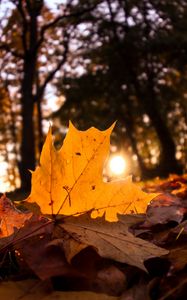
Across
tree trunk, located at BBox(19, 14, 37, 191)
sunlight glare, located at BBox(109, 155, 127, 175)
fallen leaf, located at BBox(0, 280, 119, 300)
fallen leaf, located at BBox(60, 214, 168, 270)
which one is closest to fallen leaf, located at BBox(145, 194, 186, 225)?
fallen leaf, located at BBox(60, 214, 168, 270)

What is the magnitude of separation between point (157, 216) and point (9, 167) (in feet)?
102

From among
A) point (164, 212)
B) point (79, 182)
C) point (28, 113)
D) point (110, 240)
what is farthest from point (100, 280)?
point (28, 113)

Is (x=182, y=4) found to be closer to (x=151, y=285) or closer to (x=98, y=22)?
(x=98, y=22)

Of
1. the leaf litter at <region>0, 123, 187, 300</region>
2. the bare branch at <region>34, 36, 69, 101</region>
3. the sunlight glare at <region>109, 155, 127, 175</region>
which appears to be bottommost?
the sunlight glare at <region>109, 155, 127, 175</region>

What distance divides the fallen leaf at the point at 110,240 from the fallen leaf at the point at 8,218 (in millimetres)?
138

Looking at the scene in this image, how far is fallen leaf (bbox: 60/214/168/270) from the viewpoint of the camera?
2.96 ft

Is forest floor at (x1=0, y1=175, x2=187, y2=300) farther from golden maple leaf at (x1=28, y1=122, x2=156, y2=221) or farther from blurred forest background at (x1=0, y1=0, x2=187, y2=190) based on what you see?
blurred forest background at (x1=0, y1=0, x2=187, y2=190)

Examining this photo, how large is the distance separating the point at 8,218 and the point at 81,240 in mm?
249

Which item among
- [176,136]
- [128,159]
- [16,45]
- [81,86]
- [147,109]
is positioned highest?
[16,45]

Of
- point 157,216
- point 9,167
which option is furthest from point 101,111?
point 157,216

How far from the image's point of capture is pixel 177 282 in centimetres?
80

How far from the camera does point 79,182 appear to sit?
1011 millimetres

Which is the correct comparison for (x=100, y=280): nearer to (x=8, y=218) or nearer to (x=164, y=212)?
(x=8, y=218)

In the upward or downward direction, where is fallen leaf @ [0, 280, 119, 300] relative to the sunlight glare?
upward
